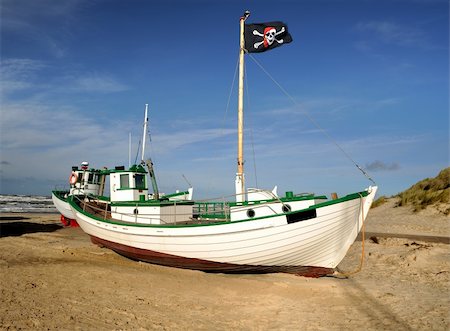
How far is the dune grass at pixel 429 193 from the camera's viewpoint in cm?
2912

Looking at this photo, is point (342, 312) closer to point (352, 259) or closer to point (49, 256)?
point (352, 259)

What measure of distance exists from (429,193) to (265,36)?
84.0 feet

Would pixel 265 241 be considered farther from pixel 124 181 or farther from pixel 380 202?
pixel 380 202

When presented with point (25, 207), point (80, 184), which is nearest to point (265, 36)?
point (80, 184)

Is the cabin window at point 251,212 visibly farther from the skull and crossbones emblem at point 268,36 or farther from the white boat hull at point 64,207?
the white boat hull at point 64,207

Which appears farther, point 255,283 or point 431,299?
point 255,283

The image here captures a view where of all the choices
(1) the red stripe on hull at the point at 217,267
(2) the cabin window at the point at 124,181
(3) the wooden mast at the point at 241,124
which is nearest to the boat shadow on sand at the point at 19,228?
(2) the cabin window at the point at 124,181

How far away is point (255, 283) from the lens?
1174cm

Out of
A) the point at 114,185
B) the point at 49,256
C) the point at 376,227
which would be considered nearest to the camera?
the point at 49,256

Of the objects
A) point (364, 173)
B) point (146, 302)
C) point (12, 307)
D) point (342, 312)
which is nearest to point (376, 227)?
point (364, 173)

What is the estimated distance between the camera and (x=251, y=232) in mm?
11492

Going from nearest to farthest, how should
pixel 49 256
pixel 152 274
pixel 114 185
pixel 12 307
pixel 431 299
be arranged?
pixel 12 307, pixel 431 299, pixel 152 274, pixel 49 256, pixel 114 185

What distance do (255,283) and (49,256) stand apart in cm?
971

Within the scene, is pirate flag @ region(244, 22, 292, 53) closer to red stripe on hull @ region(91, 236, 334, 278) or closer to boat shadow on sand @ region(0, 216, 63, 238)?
red stripe on hull @ region(91, 236, 334, 278)
